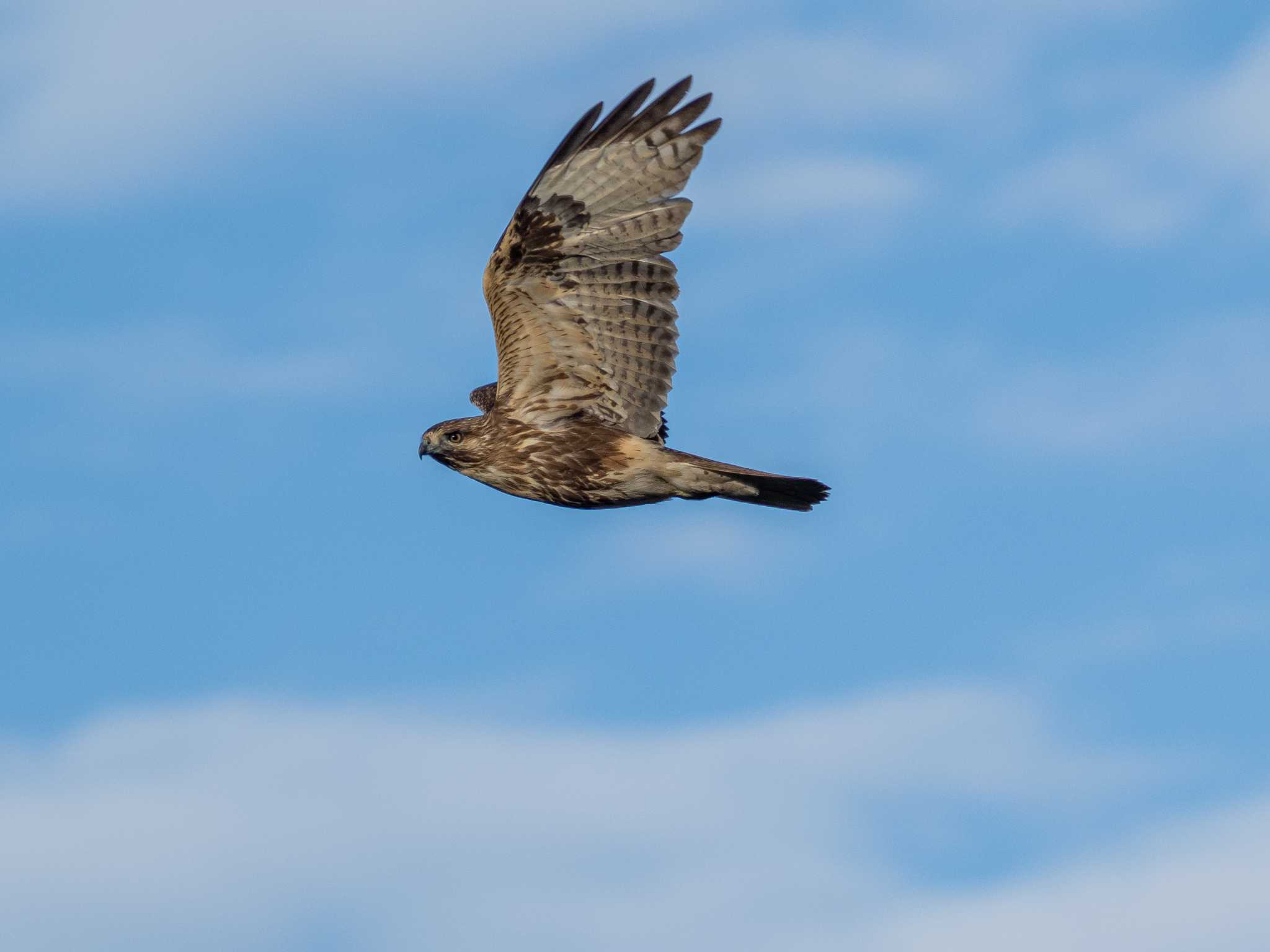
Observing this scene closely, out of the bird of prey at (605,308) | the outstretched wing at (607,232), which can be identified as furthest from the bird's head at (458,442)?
the outstretched wing at (607,232)

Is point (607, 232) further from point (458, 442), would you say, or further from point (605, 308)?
point (458, 442)

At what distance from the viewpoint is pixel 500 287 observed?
13188 mm

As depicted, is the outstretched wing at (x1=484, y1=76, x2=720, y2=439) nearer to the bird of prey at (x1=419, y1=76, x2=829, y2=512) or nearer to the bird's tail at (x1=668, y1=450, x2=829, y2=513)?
the bird of prey at (x1=419, y1=76, x2=829, y2=512)

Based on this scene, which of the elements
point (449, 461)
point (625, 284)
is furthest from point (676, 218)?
point (449, 461)

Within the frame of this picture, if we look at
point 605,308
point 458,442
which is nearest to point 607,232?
point 605,308

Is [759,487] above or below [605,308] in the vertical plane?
below

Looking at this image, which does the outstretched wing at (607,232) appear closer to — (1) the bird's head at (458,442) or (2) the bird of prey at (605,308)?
(2) the bird of prey at (605,308)

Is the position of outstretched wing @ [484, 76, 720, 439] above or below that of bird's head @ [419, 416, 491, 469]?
above

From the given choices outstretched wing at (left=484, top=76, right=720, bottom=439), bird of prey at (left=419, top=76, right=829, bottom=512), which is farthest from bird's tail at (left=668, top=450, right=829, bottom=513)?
outstretched wing at (left=484, top=76, right=720, bottom=439)

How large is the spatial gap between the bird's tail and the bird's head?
145cm

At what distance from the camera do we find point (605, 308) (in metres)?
13.3

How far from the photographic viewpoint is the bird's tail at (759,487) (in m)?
12.8

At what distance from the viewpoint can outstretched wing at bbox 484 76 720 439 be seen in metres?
13.1

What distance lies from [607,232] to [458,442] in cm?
188
